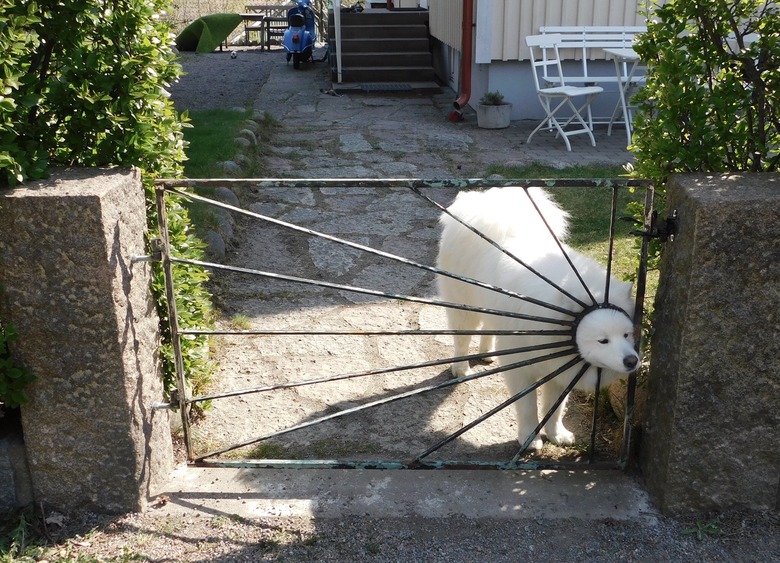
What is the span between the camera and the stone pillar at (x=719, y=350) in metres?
2.56

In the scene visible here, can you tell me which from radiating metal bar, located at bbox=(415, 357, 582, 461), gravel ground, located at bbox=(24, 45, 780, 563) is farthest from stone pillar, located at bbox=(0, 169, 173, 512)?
radiating metal bar, located at bbox=(415, 357, 582, 461)

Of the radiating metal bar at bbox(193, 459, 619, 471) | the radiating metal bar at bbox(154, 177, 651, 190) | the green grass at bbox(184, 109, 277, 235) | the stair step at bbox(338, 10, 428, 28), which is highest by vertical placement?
the stair step at bbox(338, 10, 428, 28)

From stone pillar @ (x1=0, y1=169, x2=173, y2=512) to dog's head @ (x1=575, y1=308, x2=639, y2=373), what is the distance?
5.63 ft

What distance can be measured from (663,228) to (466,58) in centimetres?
786

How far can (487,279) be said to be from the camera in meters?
3.58

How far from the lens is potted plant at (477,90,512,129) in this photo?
382 inches

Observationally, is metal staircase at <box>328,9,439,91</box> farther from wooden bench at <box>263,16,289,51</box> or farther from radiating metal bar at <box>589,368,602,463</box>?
radiating metal bar at <box>589,368,602,463</box>

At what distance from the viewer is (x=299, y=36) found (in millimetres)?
15516

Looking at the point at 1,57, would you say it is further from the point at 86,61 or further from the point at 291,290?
the point at 291,290

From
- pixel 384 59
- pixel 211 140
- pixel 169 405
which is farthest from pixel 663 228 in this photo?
pixel 384 59

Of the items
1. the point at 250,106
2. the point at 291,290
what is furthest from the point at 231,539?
the point at 250,106

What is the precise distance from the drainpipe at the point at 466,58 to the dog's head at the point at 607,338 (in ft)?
25.1

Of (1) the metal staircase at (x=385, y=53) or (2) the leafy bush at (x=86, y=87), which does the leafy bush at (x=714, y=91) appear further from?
(1) the metal staircase at (x=385, y=53)

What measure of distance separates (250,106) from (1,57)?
908cm
